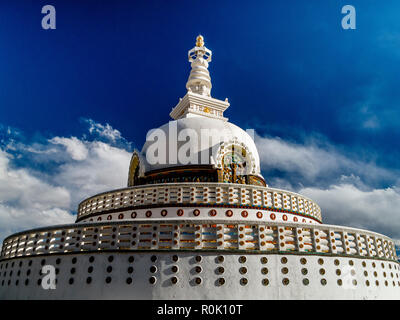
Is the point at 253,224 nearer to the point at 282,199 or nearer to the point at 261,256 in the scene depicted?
the point at 261,256

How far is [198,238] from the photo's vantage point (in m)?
9.85

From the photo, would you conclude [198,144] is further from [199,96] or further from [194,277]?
Answer: [194,277]

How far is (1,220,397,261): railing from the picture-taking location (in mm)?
9836

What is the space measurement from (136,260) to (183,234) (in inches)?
64.1

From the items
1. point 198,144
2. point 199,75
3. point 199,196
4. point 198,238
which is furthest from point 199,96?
point 198,238

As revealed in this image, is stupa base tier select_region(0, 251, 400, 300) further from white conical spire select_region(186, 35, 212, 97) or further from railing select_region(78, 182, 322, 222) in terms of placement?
white conical spire select_region(186, 35, 212, 97)

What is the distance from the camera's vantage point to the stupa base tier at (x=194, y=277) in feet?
29.9

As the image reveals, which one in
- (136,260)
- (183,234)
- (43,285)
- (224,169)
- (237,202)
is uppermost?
(224,169)

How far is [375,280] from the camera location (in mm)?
10680

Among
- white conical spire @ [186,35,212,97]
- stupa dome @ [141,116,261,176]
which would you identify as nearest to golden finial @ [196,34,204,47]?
white conical spire @ [186,35,212,97]

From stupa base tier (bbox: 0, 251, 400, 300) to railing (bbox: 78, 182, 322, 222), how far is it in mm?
4339

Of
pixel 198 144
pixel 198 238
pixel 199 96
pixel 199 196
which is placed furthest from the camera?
pixel 199 96

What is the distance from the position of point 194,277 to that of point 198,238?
1184mm

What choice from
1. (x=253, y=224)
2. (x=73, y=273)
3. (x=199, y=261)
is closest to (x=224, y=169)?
(x=253, y=224)
